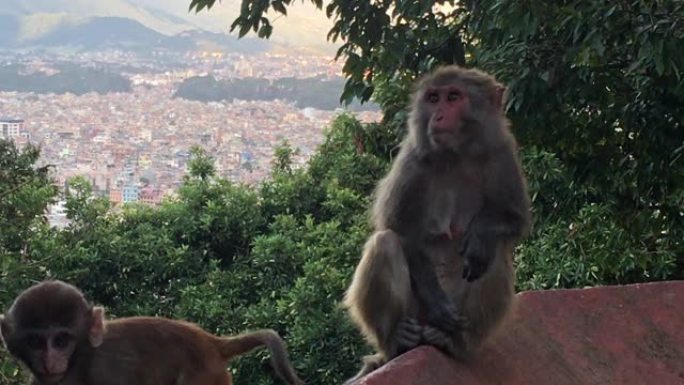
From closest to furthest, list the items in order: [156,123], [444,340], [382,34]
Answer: [444,340], [382,34], [156,123]

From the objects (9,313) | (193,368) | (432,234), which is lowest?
(193,368)

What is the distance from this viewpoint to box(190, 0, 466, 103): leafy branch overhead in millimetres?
5715

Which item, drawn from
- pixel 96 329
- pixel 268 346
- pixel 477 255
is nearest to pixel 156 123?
pixel 268 346

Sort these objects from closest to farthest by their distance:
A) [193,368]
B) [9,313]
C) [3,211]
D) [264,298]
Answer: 1. [9,313]
2. [193,368]
3. [3,211]
4. [264,298]

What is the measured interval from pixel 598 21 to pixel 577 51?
159 millimetres

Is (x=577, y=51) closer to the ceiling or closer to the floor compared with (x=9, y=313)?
closer to the ceiling

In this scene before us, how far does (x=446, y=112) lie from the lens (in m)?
3.63

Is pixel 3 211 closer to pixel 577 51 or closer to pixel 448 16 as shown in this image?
pixel 448 16

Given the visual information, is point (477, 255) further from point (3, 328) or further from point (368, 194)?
point (368, 194)

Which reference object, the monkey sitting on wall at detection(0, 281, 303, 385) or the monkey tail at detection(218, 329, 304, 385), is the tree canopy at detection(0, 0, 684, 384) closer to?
the monkey tail at detection(218, 329, 304, 385)

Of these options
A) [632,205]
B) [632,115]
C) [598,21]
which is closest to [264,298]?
[632,205]

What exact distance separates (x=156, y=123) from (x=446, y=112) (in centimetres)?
1207

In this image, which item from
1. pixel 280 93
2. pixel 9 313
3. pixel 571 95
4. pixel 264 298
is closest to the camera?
pixel 9 313

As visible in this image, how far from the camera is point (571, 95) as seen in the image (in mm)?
5324
